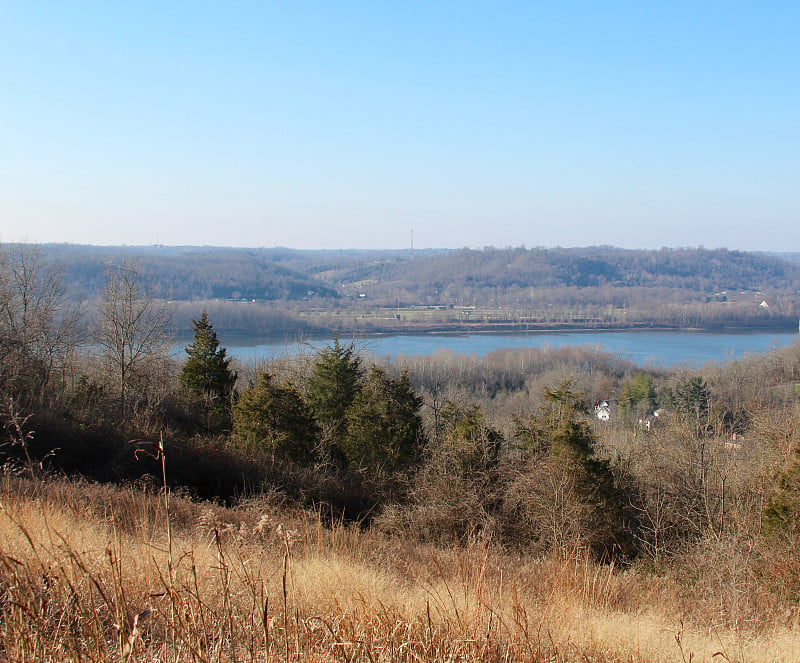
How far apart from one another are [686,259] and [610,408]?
369ft

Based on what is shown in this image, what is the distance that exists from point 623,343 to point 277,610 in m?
73.1

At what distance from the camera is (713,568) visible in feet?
29.0

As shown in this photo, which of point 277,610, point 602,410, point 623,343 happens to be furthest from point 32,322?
point 623,343

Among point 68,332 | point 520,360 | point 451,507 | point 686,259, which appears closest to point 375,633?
point 451,507

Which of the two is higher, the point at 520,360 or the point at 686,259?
the point at 686,259

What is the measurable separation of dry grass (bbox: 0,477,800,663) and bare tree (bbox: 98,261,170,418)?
17045 mm

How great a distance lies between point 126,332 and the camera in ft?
72.1

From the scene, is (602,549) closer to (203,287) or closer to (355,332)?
(355,332)

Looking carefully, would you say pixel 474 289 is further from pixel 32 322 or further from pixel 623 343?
pixel 32 322

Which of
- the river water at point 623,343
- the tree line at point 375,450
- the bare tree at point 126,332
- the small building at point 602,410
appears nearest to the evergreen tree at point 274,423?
the tree line at point 375,450

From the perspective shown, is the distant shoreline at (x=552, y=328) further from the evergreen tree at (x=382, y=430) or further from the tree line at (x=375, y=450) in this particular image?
the evergreen tree at (x=382, y=430)

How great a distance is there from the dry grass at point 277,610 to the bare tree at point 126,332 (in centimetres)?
1705

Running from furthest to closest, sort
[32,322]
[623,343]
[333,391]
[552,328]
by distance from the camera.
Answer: [552,328] < [623,343] < [32,322] < [333,391]

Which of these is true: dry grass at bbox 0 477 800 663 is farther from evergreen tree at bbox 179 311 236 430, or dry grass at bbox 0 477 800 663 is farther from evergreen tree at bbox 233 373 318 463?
evergreen tree at bbox 179 311 236 430
